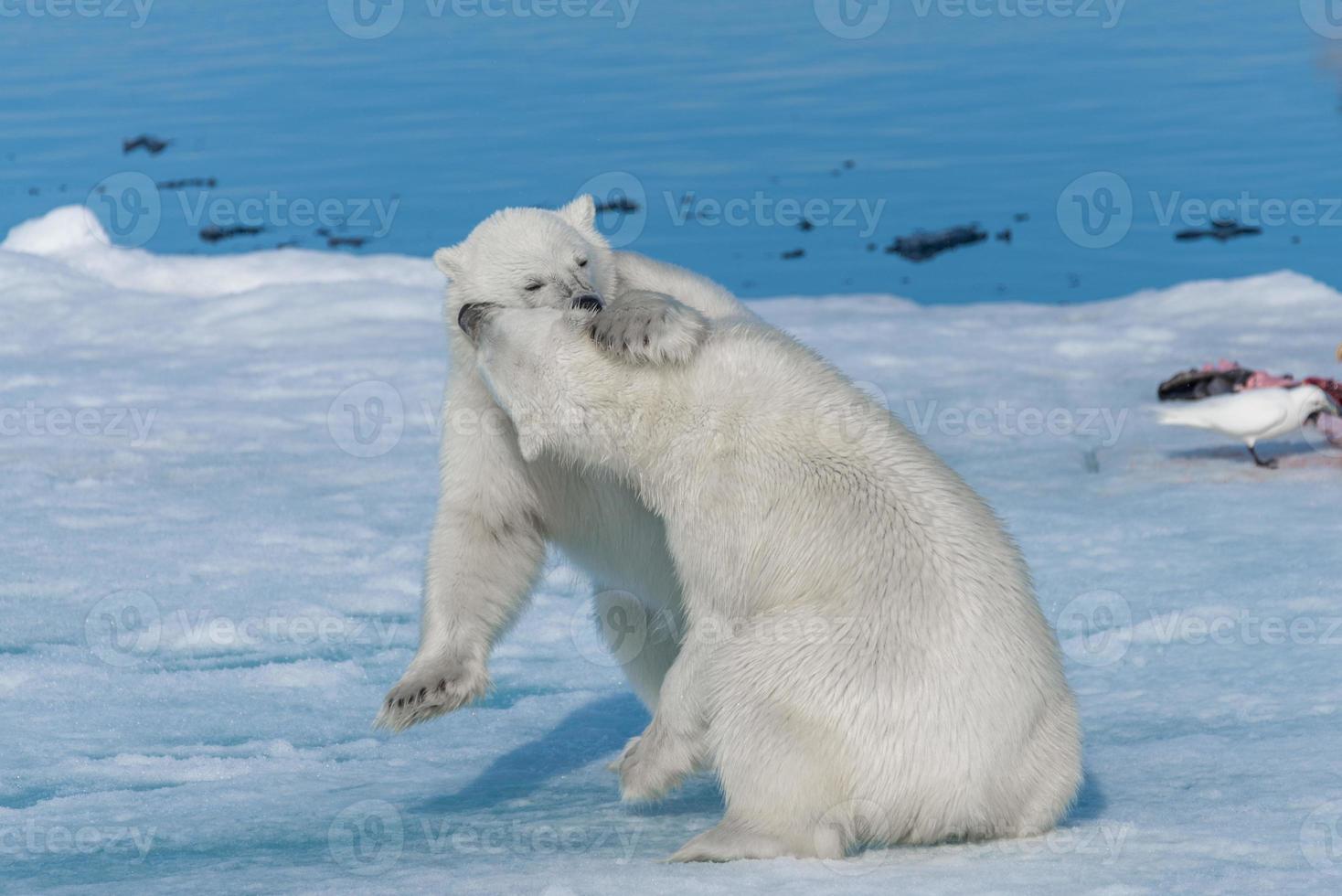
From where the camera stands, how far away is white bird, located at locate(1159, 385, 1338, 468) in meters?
5.19

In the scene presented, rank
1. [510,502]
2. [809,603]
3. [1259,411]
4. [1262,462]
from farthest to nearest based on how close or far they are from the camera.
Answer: [1262,462], [1259,411], [510,502], [809,603]

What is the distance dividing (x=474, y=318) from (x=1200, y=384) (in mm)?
3978

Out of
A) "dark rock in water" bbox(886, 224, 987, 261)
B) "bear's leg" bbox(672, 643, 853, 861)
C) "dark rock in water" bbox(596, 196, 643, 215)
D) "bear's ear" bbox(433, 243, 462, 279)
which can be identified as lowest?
"bear's leg" bbox(672, 643, 853, 861)

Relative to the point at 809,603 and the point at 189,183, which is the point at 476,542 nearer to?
the point at 809,603

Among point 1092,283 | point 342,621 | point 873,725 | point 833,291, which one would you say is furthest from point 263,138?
point 873,725

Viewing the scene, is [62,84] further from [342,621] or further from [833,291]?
[342,621]

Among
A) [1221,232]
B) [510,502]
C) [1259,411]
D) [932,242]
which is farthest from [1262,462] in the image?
[1221,232]

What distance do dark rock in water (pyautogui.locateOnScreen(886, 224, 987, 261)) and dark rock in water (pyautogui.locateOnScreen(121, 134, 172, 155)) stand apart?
27.5ft

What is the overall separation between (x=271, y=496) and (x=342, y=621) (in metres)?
1.33

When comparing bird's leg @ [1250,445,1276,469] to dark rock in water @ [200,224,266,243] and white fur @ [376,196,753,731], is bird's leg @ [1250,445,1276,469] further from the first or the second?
dark rock in water @ [200,224,266,243]

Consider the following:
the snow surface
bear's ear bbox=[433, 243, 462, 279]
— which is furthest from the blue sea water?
bear's ear bbox=[433, 243, 462, 279]

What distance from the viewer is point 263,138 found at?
17625 mm

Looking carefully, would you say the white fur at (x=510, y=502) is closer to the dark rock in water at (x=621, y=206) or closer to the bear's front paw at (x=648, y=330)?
the bear's front paw at (x=648, y=330)

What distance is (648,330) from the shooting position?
273 cm
